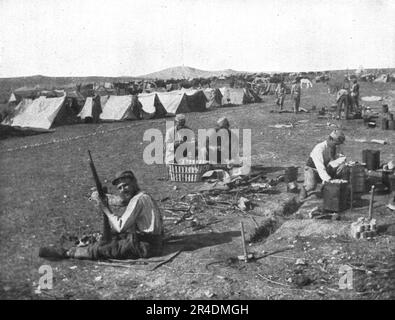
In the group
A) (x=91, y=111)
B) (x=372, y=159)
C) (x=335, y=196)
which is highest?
(x=91, y=111)

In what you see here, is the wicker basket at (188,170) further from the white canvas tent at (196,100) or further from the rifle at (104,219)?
the white canvas tent at (196,100)

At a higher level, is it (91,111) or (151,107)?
(151,107)

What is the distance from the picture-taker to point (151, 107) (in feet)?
66.9

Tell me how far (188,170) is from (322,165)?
8.97ft

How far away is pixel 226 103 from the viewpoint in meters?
25.6

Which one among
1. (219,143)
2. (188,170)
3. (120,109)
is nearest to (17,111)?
(120,109)

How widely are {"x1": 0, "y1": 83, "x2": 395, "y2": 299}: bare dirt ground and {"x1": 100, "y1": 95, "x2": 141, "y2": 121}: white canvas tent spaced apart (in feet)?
29.3

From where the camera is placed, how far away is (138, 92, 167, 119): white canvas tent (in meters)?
20.3

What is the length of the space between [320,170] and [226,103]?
60.4ft

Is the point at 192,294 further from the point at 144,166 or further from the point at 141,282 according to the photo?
the point at 144,166

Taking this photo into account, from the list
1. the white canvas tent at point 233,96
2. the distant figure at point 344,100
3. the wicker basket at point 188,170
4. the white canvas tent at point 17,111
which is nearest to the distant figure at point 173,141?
the wicker basket at point 188,170

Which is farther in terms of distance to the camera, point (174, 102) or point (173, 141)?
point (174, 102)

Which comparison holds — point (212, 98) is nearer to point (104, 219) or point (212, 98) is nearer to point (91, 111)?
point (91, 111)

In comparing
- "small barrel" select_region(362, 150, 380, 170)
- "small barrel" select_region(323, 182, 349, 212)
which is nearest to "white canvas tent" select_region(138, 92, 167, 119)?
"small barrel" select_region(362, 150, 380, 170)
